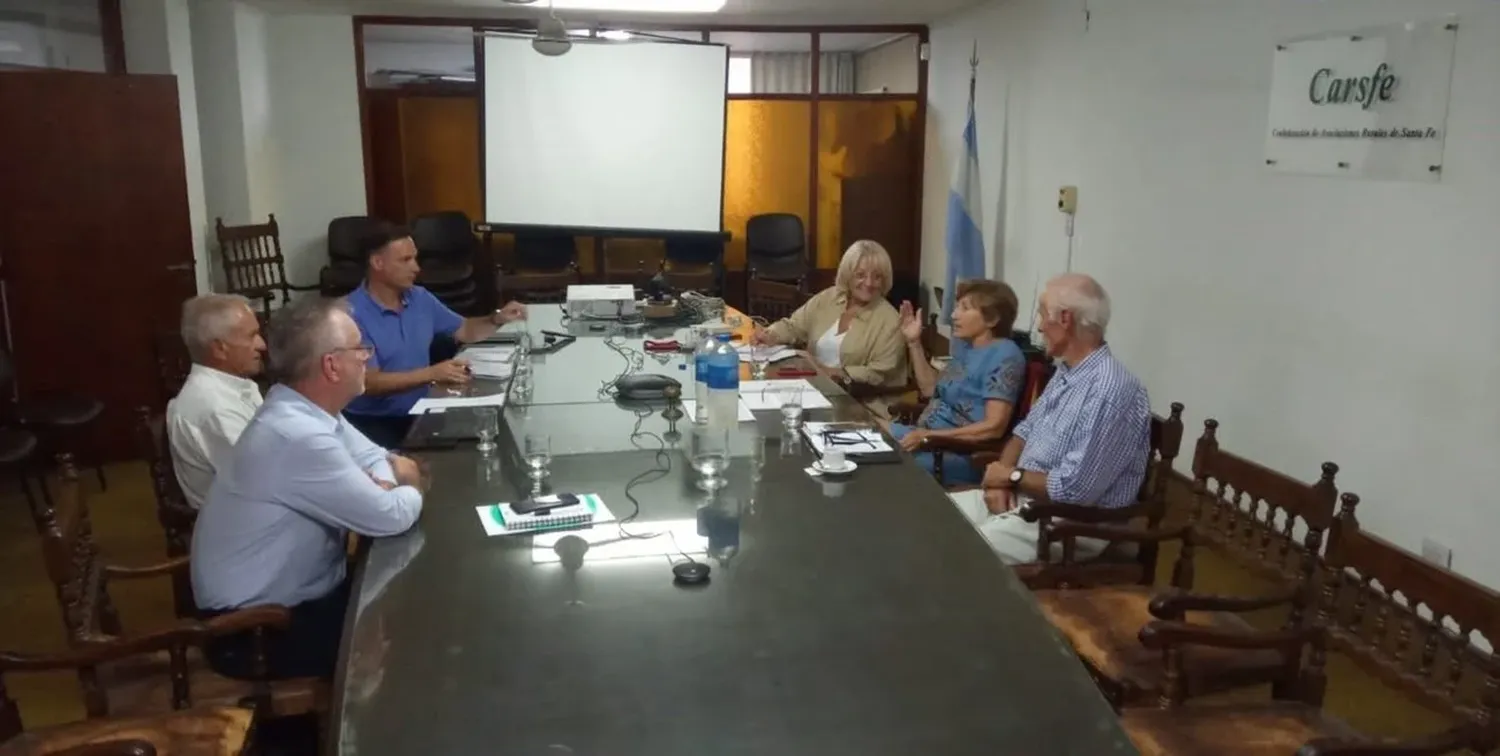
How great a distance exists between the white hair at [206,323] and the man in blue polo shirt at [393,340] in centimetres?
69

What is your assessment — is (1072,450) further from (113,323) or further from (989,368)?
(113,323)

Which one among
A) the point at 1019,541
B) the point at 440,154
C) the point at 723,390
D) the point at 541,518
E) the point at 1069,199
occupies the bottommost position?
the point at 1019,541

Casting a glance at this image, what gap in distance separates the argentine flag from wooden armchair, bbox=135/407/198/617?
4.63 metres

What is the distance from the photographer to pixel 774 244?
7.61 m

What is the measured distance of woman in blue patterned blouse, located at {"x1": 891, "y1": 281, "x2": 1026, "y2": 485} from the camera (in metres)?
3.21

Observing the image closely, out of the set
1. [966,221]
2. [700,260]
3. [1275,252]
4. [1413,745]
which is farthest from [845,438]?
[700,260]

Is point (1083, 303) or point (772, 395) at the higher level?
point (1083, 303)

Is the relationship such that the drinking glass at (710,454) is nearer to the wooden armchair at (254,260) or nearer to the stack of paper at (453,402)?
the stack of paper at (453,402)

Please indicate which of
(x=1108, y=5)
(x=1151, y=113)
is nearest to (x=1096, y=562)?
(x=1151, y=113)

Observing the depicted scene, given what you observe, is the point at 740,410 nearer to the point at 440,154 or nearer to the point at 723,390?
the point at 723,390

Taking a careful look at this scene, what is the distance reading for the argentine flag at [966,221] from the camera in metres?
6.39

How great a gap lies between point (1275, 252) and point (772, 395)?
1906mm

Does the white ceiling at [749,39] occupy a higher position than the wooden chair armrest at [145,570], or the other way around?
the white ceiling at [749,39]

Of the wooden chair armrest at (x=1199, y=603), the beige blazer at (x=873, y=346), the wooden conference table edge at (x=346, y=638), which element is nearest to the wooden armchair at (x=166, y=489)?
the wooden conference table edge at (x=346, y=638)
